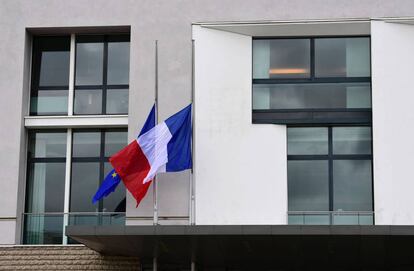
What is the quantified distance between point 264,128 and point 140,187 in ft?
11.1

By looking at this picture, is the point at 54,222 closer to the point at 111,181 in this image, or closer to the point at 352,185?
the point at 111,181

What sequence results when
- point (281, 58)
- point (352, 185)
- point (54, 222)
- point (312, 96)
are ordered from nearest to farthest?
point (352, 185)
point (312, 96)
point (281, 58)
point (54, 222)

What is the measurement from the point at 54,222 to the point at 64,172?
4.50 ft

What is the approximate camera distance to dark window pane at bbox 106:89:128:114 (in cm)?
2447

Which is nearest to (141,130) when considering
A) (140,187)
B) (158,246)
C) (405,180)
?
(140,187)

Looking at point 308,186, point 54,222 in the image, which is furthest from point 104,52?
point 308,186

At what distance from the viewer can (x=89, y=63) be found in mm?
24922

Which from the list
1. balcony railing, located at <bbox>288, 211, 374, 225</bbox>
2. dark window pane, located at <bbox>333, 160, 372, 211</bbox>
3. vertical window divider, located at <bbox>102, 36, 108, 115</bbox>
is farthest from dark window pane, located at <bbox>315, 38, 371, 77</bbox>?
vertical window divider, located at <bbox>102, 36, 108, 115</bbox>

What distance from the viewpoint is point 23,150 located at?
24.2m

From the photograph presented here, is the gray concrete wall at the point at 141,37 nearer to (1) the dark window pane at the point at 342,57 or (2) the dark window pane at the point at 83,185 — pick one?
Result: (1) the dark window pane at the point at 342,57

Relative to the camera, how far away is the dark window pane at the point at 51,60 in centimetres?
2489

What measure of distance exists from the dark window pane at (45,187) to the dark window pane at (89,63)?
7.72 feet

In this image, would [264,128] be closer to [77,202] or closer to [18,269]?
[77,202]

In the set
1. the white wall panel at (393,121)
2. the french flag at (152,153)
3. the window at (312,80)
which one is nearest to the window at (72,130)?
the french flag at (152,153)
